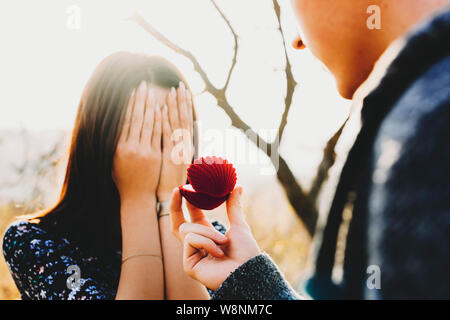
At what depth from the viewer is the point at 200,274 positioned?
0.81 m

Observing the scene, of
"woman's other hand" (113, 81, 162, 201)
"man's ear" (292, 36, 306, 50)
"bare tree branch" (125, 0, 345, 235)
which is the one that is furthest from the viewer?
"bare tree branch" (125, 0, 345, 235)

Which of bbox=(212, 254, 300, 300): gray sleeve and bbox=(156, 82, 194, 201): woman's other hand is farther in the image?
bbox=(156, 82, 194, 201): woman's other hand

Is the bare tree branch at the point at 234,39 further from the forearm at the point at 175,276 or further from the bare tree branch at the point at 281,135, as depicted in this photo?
the forearm at the point at 175,276

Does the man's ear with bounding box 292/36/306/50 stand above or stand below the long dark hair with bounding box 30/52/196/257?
above

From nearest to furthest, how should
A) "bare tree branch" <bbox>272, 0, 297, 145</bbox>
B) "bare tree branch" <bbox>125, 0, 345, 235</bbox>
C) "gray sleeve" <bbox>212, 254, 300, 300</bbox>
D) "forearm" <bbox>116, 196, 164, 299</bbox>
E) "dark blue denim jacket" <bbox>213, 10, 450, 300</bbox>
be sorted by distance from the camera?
"dark blue denim jacket" <bbox>213, 10, 450, 300</bbox> → "gray sleeve" <bbox>212, 254, 300, 300</bbox> → "forearm" <bbox>116, 196, 164, 299</bbox> → "bare tree branch" <bbox>125, 0, 345, 235</bbox> → "bare tree branch" <bbox>272, 0, 297, 145</bbox>

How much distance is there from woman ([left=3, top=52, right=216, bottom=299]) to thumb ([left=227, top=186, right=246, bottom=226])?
0.48 metres

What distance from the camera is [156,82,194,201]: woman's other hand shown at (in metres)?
1.47

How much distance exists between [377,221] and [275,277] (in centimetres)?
36

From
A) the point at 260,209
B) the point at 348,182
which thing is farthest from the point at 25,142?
the point at 348,182

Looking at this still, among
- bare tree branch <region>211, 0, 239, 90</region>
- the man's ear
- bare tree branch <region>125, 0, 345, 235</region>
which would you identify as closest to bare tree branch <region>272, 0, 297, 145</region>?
bare tree branch <region>125, 0, 345, 235</region>

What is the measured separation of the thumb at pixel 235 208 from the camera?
88cm

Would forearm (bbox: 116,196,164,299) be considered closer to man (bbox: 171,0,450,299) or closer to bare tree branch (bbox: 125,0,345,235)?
man (bbox: 171,0,450,299)

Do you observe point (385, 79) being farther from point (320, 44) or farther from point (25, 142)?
point (25, 142)

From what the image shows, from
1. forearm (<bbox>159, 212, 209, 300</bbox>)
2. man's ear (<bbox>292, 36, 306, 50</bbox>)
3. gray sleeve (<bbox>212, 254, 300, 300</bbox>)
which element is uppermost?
man's ear (<bbox>292, 36, 306, 50</bbox>)
